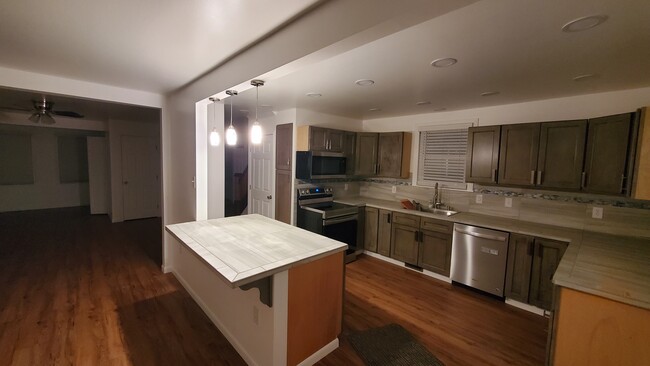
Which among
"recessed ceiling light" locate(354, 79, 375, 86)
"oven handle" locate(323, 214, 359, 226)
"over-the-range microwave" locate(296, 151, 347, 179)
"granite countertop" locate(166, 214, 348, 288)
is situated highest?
"recessed ceiling light" locate(354, 79, 375, 86)

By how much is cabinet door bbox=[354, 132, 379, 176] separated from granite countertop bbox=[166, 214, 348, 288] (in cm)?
223

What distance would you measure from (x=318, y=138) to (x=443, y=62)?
86.0 inches

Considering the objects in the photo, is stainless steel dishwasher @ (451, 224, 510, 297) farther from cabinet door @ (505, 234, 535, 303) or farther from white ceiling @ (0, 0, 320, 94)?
white ceiling @ (0, 0, 320, 94)

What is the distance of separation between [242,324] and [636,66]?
3.58 metres

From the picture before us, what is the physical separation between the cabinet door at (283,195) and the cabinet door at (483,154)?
2.52 metres

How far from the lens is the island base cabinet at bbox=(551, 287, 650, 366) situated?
139 cm

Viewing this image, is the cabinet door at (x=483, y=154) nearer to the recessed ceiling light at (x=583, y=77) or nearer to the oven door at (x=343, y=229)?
the recessed ceiling light at (x=583, y=77)

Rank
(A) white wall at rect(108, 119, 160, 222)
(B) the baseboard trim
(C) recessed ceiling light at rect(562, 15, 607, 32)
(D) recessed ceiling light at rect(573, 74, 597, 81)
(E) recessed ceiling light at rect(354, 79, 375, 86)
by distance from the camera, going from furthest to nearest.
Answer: (A) white wall at rect(108, 119, 160, 222), (E) recessed ceiling light at rect(354, 79, 375, 86), (D) recessed ceiling light at rect(573, 74, 597, 81), (B) the baseboard trim, (C) recessed ceiling light at rect(562, 15, 607, 32)

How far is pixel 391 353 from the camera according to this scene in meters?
2.06

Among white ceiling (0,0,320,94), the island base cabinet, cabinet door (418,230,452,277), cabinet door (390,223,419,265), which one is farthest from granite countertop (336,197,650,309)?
white ceiling (0,0,320,94)

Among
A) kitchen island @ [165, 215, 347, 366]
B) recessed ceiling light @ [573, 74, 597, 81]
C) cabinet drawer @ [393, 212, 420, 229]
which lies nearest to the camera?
kitchen island @ [165, 215, 347, 366]

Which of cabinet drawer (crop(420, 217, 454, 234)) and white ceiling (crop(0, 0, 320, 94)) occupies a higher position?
white ceiling (crop(0, 0, 320, 94))

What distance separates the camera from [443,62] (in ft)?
6.48

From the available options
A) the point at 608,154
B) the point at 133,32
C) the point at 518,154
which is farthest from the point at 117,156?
the point at 608,154
